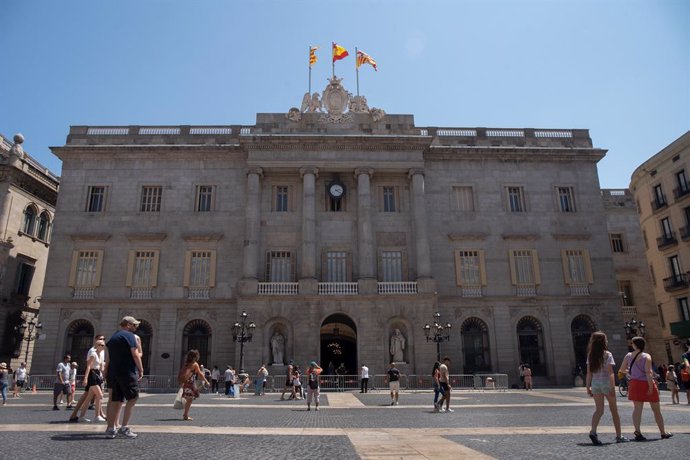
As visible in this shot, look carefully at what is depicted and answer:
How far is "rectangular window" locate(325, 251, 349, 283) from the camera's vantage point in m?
32.9

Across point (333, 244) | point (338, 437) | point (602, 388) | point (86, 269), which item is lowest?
point (338, 437)

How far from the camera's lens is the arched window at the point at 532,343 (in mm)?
32594

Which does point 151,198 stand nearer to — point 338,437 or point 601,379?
point 338,437

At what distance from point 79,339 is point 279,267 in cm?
1393

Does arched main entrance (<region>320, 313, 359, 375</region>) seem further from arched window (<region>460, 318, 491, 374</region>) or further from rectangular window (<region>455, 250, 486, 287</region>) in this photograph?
rectangular window (<region>455, 250, 486, 287</region>)

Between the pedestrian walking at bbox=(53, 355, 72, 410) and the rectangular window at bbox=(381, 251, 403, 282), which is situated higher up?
the rectangular window at bbox=(381, 251, 403, 282)

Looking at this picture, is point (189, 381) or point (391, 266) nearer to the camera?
point (189, 381)

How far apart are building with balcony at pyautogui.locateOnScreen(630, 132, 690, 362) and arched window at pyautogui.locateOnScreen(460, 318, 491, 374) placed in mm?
15965

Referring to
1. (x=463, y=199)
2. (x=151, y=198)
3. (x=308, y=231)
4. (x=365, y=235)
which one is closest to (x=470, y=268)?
(x=463, y=199)

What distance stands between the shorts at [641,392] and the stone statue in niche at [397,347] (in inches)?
868

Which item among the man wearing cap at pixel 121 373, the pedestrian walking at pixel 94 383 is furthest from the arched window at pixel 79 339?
the man wearing cap at pixel 121 373

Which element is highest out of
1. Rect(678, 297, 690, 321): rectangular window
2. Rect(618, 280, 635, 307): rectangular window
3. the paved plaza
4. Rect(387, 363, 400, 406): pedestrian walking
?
Rect(618, 280, 635, 307): rectangular window

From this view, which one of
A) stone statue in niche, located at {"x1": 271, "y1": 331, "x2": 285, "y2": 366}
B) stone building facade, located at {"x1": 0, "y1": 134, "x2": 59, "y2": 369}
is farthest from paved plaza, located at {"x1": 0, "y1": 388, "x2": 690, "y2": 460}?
stone building facade, located at {"x1": 0, "y1": 134, "x2": 59, "y2": 369}

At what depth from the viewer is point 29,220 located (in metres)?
38.2
